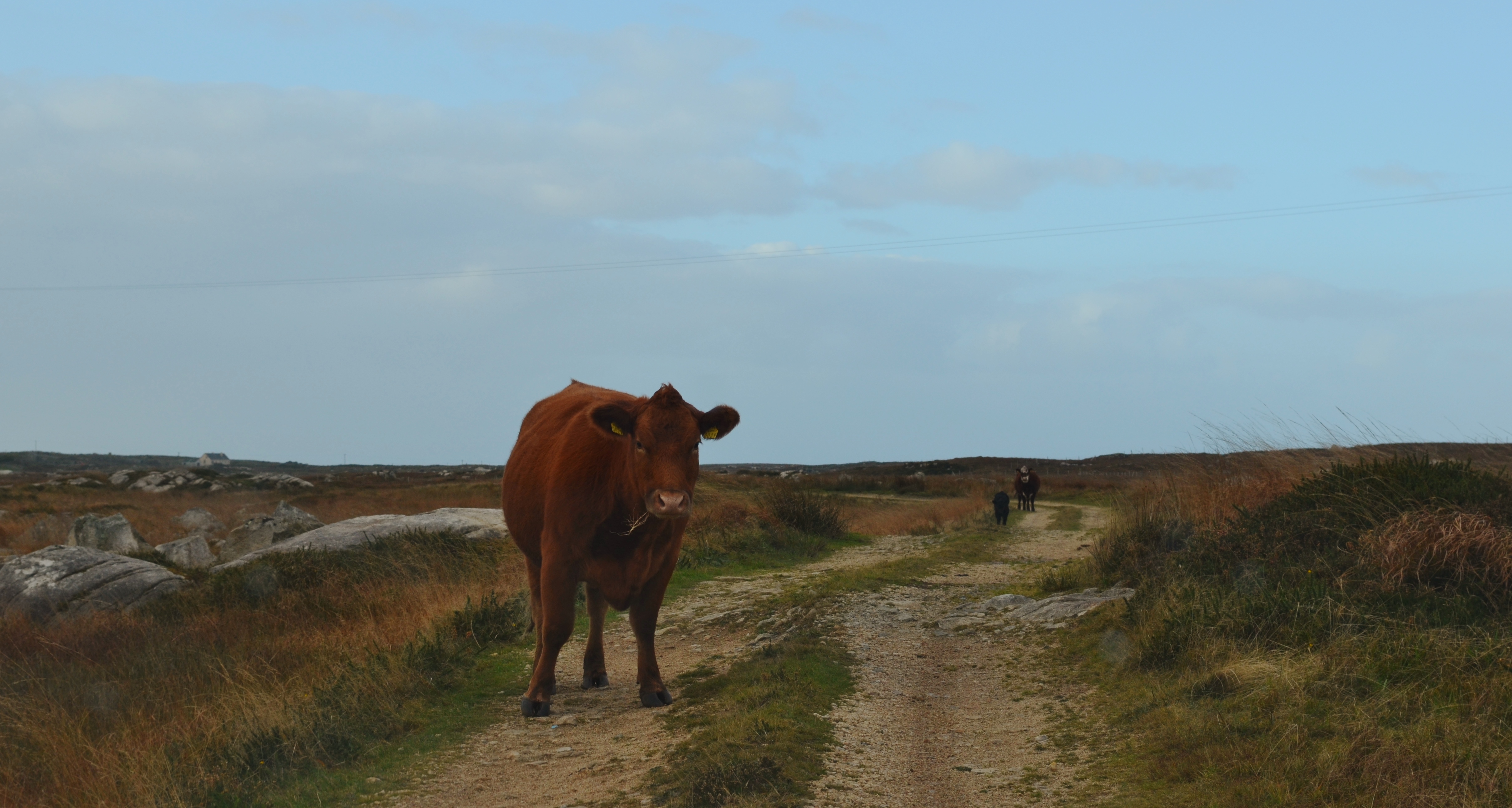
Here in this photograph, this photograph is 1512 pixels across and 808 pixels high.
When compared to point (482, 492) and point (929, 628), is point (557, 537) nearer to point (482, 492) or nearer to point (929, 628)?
point (929, 628)

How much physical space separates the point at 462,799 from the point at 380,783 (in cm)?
69

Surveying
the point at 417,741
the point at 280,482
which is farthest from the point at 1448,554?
the point at 280,482

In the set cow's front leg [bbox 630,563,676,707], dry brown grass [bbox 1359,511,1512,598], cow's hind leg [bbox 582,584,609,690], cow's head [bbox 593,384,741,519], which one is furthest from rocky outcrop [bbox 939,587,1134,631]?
cow's head [bbox 593,384,741,519]

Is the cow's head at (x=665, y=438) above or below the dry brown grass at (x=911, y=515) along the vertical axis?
above

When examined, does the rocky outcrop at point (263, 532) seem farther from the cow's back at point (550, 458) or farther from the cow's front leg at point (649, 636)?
the cow's front leg at point (649, 636)

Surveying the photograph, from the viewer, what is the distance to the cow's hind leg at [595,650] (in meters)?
8.62

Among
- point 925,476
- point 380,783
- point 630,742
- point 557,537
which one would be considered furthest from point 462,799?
point 925,476

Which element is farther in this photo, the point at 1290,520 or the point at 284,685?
the point at 1290,520

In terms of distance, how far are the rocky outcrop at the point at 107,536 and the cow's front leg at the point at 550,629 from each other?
15.4 metres

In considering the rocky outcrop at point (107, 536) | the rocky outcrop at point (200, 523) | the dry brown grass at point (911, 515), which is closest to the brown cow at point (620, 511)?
the rocky outcrop at point (107, 536)

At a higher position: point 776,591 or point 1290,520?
point 1290,520

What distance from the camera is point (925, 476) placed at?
65.7 meters

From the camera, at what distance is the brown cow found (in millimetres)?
7125

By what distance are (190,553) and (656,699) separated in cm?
1593
